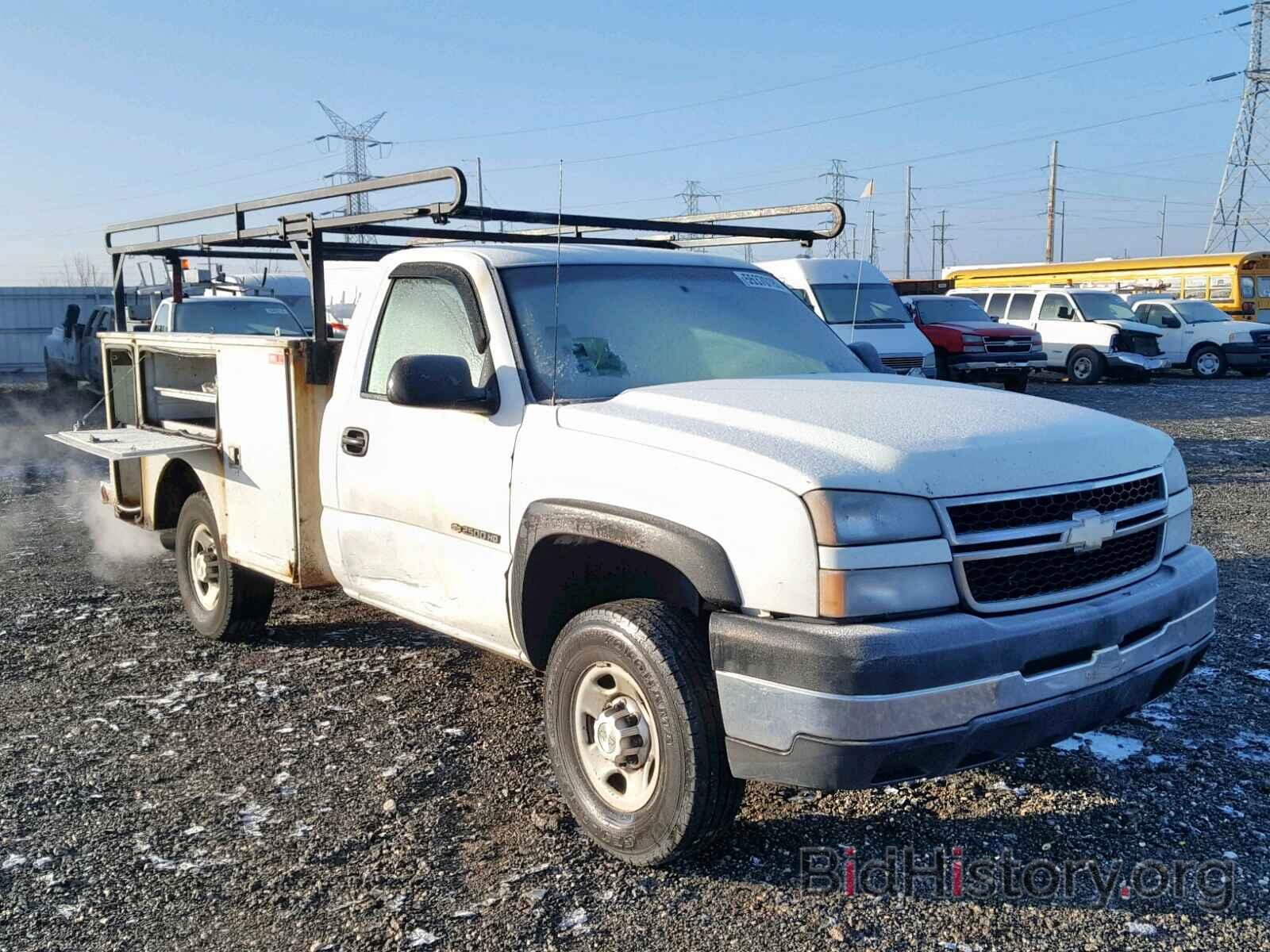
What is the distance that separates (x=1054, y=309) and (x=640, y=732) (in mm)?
23796

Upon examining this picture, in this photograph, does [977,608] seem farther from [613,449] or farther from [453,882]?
[453,882]

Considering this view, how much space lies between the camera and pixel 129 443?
602 centimetres

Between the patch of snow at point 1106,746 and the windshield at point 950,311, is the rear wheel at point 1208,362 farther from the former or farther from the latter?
the patch of snow at point 1106,746

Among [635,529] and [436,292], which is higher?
[436,292]

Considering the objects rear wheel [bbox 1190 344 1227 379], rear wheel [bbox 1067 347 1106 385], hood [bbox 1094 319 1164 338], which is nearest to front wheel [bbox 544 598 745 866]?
rear wheel [bbox 1067 347 1106 385]

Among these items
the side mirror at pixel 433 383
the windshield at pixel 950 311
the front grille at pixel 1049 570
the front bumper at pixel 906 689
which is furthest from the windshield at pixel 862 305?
the front bumper at pixel 906 689

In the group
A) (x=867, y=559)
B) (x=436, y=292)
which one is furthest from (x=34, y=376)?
(x=867, y=559)

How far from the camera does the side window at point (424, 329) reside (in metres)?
4.25

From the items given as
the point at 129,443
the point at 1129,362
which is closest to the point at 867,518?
the point at 129,443

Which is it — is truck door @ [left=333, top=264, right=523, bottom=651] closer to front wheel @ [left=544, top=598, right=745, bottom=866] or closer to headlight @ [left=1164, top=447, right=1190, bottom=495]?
front wheel @ [left=544, top=598, right=745, bottom=866]

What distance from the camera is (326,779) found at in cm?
423

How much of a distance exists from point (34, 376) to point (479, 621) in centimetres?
2780

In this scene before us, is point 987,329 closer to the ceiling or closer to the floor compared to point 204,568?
closer to the ceiling

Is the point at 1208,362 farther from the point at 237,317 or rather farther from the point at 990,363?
the point at 237,317
